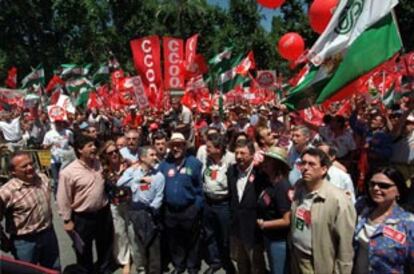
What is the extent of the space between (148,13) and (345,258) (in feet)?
160

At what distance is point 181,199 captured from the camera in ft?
21.3

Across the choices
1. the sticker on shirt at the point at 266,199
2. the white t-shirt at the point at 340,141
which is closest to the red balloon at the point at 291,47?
the white t-shirt at the point at 340,141

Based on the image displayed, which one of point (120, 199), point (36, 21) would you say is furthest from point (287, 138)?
point (36, 21)

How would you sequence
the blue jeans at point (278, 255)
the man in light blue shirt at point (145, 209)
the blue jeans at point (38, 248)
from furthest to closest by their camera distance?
the man in light blue shirt at point (145, 209), the blue jeans at point (38, 248), the blue jeans at point (278, 255)

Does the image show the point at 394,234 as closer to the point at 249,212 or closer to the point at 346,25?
the point at 249,212

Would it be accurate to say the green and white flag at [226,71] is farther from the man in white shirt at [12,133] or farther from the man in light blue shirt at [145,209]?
the man in light blue shirt at [145,209]

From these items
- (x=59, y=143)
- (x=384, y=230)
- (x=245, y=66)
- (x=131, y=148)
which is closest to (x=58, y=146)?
(x=59, y=143)

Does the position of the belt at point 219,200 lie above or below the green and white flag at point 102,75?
Result: below

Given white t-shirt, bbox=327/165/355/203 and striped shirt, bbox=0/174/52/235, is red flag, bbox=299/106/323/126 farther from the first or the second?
striped shirt, bbox=0/174/52/235

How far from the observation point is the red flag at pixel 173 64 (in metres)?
11.3

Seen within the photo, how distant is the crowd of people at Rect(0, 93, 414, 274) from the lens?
4156 millimetres

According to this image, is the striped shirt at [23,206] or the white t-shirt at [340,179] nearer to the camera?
the striped shirt at [23,206]

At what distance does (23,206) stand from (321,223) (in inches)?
102

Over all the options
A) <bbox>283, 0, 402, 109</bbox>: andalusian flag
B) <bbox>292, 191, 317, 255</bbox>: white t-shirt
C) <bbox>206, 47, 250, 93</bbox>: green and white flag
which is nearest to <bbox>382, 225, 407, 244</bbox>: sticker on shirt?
→ <bbox>292, 191, 317, 255</bbox>: white t-shirt
